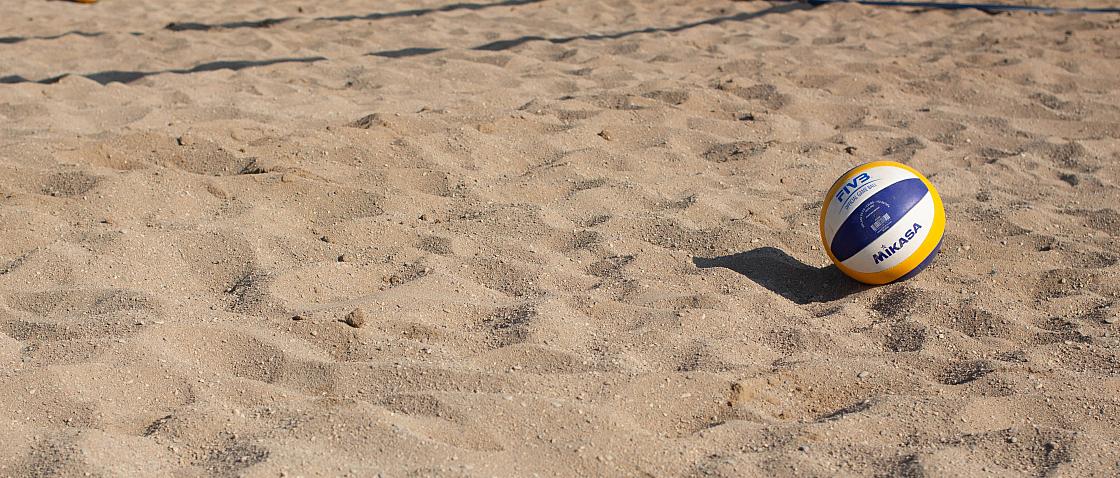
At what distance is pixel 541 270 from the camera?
3500 millimetres

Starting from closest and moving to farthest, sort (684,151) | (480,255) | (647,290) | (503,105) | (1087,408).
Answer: (1087,408)
(647,290)
(480,255)
(684,151)
(503,105)

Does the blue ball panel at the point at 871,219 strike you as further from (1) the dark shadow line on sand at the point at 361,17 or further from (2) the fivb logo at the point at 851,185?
(1) the dark shadow line on sand at the point at 361,17

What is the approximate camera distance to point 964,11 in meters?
8.27

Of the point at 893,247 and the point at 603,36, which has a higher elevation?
the point at 893,247

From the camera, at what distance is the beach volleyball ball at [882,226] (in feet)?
11.1

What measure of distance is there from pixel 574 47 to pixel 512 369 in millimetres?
4572

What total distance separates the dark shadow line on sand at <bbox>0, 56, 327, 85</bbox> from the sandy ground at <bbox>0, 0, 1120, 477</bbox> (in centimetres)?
4

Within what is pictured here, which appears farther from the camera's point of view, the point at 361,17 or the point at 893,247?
the point at 361,17

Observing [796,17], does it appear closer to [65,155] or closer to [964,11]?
[964,11]

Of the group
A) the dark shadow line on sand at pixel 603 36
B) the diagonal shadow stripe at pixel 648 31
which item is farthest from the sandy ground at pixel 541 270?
the diagonal shadow stripe at pixel 648 31

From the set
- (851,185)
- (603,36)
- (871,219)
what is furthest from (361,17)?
(871,219)

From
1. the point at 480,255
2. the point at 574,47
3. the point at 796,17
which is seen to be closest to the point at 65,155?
the point at 480,255

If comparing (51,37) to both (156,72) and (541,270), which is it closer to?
(156,72)

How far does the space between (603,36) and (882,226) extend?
14.5 ft
